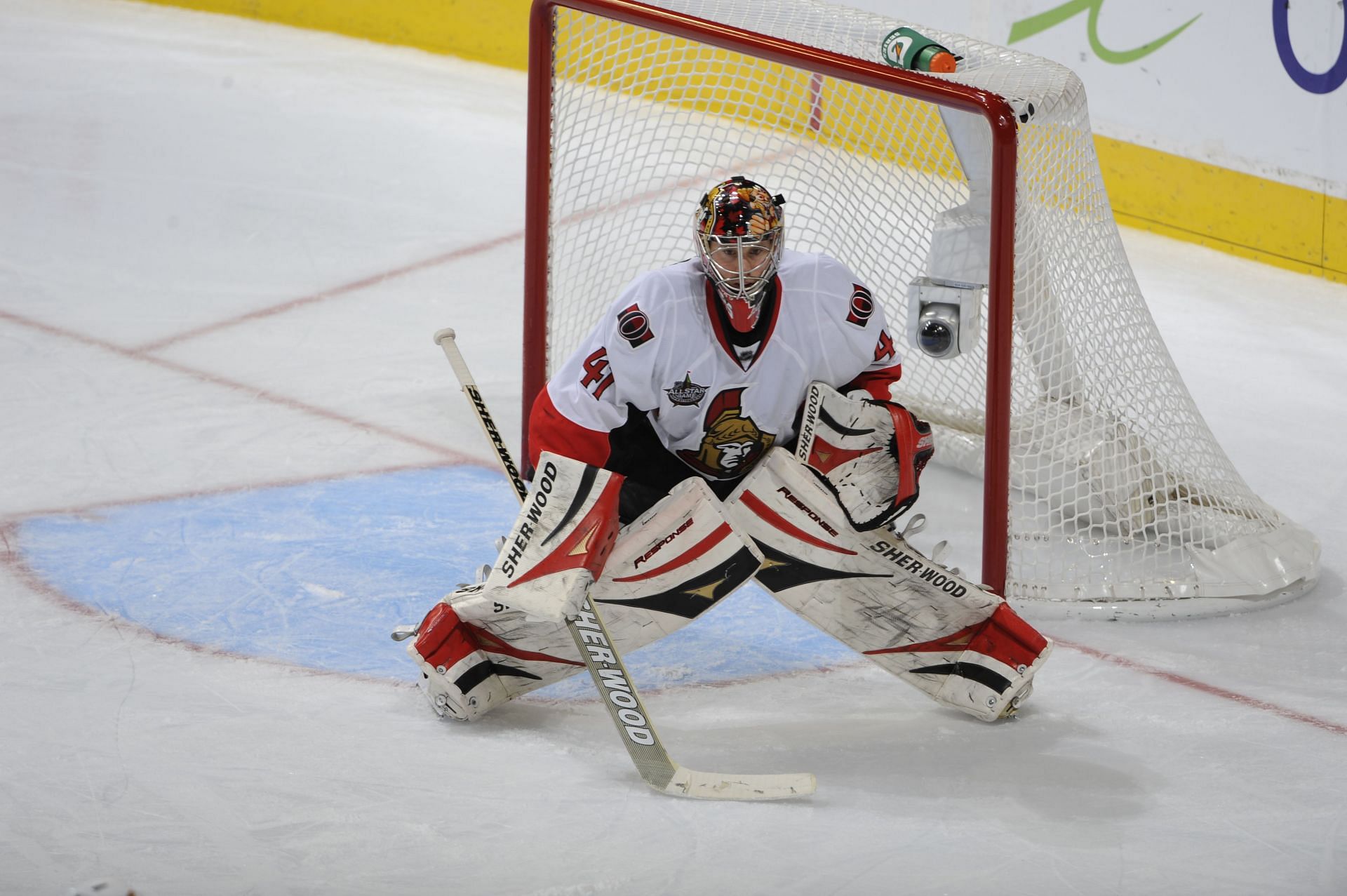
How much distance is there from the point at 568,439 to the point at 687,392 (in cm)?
20

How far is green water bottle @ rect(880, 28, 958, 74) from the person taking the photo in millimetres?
3244

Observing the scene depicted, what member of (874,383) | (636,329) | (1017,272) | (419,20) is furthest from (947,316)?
(419,20)

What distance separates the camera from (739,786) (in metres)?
2.60

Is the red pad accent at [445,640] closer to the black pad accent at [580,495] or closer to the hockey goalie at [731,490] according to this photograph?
the hockey goalie at [731,490]

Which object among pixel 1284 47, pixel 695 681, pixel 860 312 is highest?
pixel 1284 47

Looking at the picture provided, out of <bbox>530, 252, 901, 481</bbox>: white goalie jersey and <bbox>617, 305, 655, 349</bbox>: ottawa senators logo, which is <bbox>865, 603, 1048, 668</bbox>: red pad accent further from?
<bbox>617, 305, 655, 349</bbox>: ottawa senators logo

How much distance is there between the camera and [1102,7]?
5656 millimetres

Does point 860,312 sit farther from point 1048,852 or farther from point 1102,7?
point 1102,7

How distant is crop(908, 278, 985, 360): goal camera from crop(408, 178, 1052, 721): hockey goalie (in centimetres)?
41

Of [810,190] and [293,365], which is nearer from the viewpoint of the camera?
[810,190]

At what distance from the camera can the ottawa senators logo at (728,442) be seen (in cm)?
278

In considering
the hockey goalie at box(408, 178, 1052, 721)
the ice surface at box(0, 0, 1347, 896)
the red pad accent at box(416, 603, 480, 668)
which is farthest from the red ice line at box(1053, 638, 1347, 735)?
the red pad accent at box(416, 603, 480, 668)

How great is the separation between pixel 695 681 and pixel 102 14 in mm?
5960

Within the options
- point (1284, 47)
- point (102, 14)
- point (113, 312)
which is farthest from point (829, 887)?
point (102, 14)
